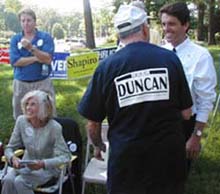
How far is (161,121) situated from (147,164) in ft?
0.77

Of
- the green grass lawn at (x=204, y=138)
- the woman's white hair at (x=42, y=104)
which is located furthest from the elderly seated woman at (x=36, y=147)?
the green grass lawn at (x=204, y=138)

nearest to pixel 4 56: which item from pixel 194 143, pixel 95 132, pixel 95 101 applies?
pixel 194 143

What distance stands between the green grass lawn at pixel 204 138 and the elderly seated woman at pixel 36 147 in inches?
37.6

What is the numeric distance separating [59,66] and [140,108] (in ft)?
20.6

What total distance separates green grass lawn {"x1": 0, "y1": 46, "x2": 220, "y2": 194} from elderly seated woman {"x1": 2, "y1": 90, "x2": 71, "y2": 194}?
0.96 metres

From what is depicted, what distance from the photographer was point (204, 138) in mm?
6598

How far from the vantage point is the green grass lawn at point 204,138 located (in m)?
4.93

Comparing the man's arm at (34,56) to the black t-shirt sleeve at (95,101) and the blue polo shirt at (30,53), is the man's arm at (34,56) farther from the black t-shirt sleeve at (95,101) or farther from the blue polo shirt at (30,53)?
the black t-shirt sleeve at (95,101)

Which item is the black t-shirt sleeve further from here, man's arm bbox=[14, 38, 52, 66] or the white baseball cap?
man's arm bbox=[14, 38, 52, 66]

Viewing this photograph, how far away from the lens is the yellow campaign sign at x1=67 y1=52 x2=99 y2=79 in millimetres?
7523

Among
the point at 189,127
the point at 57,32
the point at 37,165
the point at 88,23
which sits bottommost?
the point at 57,32

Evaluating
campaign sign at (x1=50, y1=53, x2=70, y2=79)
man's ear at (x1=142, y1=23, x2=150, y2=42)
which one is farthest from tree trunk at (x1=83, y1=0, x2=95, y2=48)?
man's ear at (x1=142, y1=23, x2=150, y2=42)

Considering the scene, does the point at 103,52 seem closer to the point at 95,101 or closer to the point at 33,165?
the point at 33,165

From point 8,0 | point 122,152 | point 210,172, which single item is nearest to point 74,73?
point 210,172
